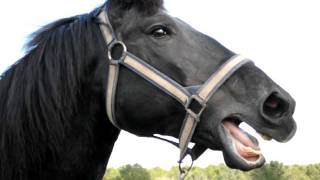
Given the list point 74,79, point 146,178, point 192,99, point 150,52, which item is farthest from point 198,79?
point 146,178

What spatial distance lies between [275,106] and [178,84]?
25.7 inches

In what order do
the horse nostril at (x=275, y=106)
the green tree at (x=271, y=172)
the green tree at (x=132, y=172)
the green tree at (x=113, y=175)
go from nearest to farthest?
the horse nostril at (x=275, y=106)
the green tree at (x=132, y=172)
the green tree at (x=113, y=175)
the green tree at (x=271, y=172)

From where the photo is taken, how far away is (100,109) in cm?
336

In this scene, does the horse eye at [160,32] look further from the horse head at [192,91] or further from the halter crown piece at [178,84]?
the halter crown piece at [178,84]

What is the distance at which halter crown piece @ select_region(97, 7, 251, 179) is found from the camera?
3.09m

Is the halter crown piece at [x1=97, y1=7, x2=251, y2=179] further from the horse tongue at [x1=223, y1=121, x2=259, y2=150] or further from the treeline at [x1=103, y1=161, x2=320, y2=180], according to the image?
the treeline at [x1=103, y1=161, x2=320, y2=180]

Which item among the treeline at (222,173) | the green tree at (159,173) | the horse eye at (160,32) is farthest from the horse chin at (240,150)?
the green tree at (159,173)

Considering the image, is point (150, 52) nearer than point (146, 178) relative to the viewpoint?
Yes

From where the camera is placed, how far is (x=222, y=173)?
30.9m

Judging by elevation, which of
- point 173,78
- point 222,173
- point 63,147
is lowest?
point 222,173

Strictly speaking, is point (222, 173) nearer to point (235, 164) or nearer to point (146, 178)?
point (146, 178)

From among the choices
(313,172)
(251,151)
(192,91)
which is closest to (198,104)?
(192,91)

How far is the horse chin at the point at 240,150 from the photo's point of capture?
2.96 metres

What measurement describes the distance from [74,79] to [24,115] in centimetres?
42
